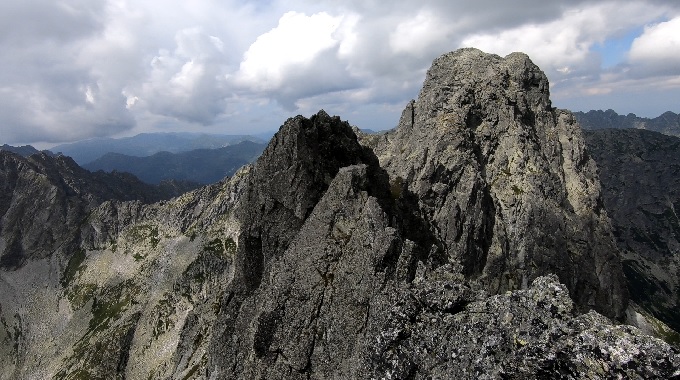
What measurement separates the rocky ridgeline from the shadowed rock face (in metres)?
0.43

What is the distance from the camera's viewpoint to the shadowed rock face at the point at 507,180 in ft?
304

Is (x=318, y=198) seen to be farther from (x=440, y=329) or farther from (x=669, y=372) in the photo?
(x=669, y=372)

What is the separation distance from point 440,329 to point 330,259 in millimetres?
14844

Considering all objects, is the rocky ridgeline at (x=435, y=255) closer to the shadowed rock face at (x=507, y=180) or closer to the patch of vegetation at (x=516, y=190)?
the shadowed rock face at (x=507, y=180)

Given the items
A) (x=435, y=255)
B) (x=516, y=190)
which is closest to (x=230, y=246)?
(x=516, y=190)

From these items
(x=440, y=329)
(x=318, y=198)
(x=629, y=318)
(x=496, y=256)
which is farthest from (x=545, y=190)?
(x=440, y=329)

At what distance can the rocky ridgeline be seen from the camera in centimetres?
1797

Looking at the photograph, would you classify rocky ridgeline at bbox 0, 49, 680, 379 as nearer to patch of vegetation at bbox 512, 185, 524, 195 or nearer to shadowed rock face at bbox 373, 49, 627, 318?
shadowed rock face at bbox 373, 49, 627, 318

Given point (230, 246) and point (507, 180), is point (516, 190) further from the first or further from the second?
point (230, 246)

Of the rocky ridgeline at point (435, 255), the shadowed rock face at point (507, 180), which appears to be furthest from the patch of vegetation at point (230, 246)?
the shadowed rock face at point (507, 180)

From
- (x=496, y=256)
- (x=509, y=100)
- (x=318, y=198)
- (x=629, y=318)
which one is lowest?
(x=629, y=318)

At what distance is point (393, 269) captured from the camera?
2864 cm

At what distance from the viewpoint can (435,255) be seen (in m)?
32.9

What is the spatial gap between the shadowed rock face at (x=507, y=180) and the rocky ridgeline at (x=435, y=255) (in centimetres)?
43
